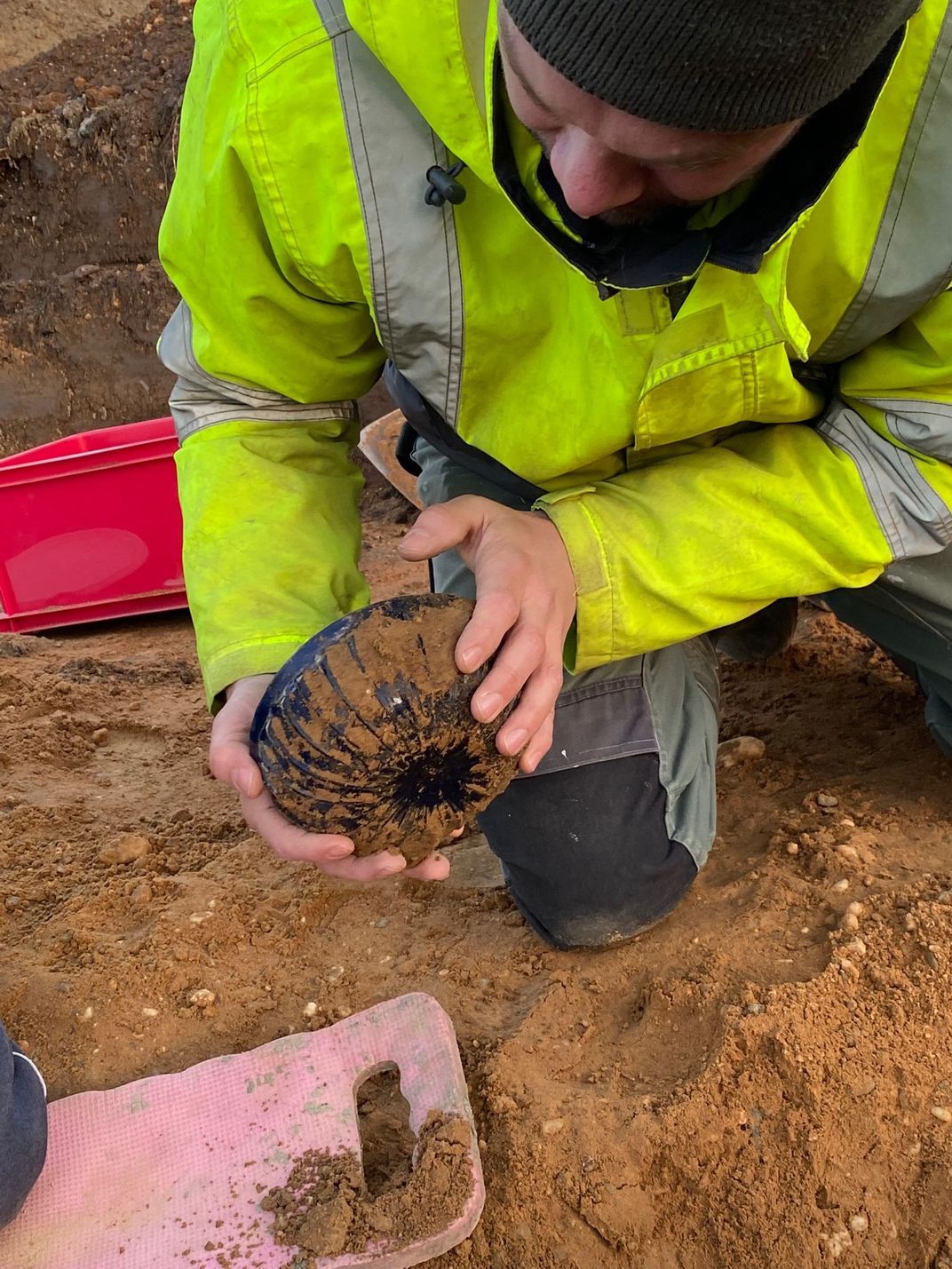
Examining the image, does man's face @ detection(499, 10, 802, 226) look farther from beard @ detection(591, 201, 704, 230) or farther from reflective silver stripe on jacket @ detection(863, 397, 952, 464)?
reflective silver stripe on jacket @ detection(863, 397, 952, 464)

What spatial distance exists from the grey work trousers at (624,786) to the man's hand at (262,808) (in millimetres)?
359

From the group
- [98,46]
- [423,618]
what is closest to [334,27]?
[423,618]

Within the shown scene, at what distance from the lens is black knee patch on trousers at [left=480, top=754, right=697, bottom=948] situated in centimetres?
180

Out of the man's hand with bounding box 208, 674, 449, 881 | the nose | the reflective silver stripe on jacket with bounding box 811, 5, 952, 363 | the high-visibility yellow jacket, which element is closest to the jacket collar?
the high-visibility yellow jacket

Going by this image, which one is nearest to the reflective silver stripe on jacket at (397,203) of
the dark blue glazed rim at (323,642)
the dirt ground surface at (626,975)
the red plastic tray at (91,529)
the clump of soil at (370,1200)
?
the dark blue glazed rim at (323,642)

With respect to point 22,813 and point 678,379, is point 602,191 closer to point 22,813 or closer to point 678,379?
point 678,379

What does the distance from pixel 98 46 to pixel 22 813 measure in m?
4.16

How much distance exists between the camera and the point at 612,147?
1.04m

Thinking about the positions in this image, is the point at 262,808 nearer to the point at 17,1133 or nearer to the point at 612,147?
the point at 17,1133

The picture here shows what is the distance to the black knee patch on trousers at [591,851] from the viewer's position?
1.80m

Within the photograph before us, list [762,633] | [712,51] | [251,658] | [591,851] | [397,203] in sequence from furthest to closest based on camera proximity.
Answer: [762,633], [591,851], [251,658], [397,203], [712,51]

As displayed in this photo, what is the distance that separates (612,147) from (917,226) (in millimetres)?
619

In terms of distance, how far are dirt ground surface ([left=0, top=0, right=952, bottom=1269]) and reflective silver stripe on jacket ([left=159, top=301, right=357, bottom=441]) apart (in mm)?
850

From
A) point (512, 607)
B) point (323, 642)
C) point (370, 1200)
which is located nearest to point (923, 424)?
point (512, 607)
